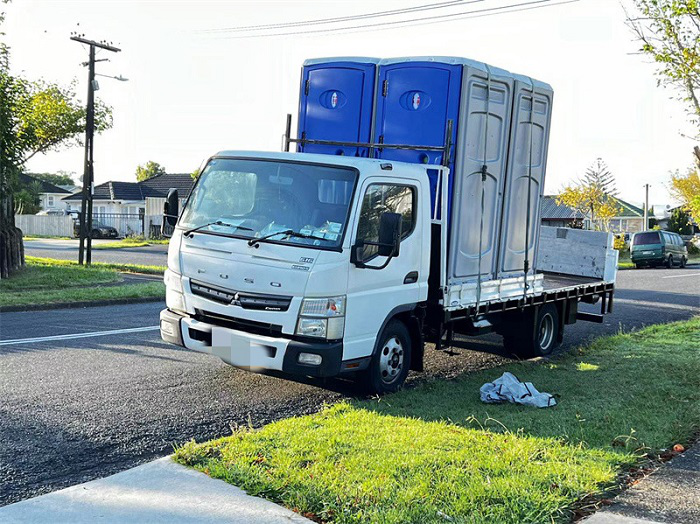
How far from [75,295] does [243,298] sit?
931 centimetres

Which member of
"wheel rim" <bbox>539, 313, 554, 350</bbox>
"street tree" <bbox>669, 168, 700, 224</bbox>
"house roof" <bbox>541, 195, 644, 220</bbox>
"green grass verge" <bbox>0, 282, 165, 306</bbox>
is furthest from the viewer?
"house roof" <bbox>541, 195, 644, 220</bbox>

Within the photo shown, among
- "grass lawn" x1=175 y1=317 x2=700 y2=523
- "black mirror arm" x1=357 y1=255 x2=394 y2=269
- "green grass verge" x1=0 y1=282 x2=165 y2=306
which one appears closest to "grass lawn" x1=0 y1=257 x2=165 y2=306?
"green grass verge" x1=0 y1=282 x2=165 y2=306

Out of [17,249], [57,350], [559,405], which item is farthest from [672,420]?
[17,249]

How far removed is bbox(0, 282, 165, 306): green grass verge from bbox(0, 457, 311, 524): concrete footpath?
988 centimetres

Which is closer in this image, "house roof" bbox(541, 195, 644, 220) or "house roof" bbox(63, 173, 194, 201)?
"house roof" bbox(63, 173, 194, 201)

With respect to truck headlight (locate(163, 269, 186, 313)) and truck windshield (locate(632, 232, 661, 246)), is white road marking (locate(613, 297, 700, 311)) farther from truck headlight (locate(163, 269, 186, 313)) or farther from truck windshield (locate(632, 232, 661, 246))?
truck windshield (locate(632, 232, 661, 246))

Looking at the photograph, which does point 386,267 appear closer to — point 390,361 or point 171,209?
point 390,361

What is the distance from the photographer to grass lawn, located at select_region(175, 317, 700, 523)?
4.38 meters

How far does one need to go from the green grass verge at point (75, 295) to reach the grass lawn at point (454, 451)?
8.93 m

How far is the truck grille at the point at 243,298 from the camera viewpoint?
21.4ft

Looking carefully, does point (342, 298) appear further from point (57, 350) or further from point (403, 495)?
point (57, 350)

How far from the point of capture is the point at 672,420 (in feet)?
21.3

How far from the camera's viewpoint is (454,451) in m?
5.30

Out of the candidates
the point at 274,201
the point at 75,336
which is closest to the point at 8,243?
the point at 75,336
